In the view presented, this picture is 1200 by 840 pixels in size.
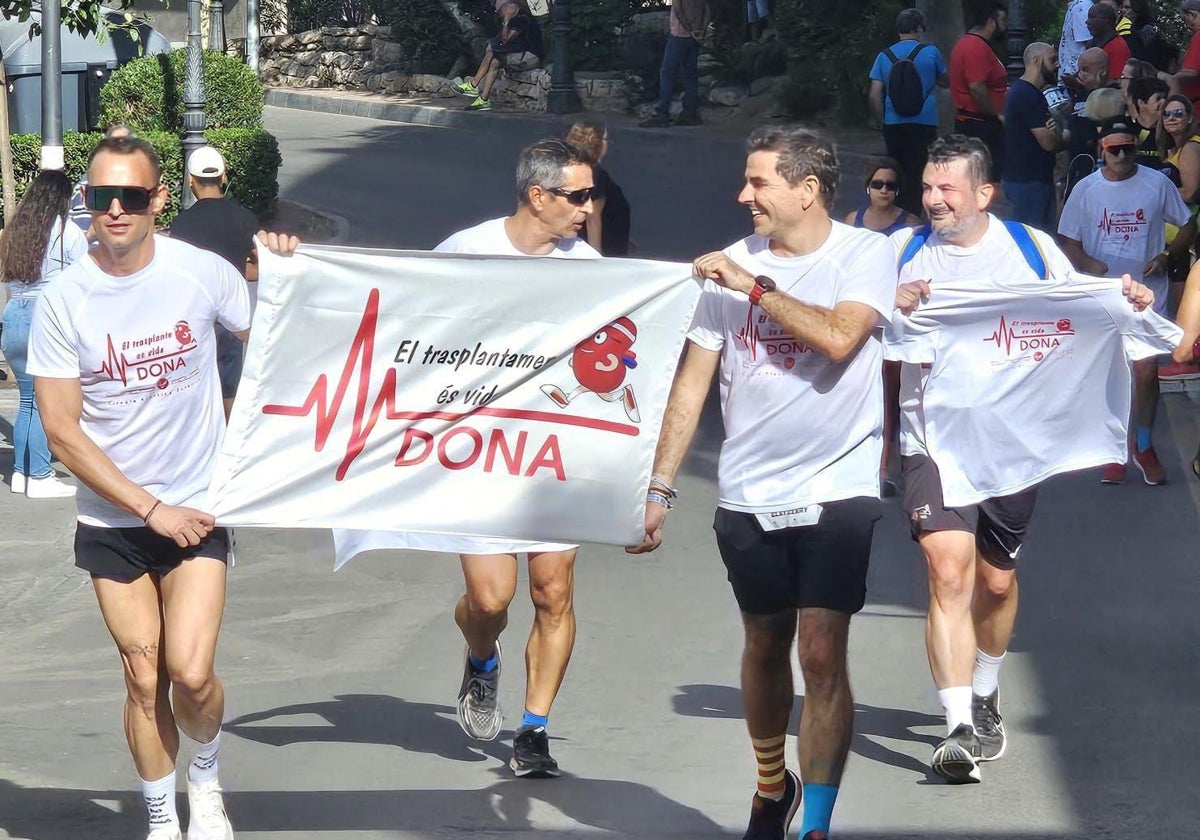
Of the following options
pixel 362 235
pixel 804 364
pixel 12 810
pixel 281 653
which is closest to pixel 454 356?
pixel 804 364

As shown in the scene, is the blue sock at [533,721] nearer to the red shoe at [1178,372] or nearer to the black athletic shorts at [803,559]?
the black athletic shorts at [803,559]

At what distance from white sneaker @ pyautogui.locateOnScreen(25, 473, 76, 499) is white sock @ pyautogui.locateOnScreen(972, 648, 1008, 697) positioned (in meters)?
5.76

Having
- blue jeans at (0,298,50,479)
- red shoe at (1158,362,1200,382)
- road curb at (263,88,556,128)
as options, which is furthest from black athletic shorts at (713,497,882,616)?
road curb at (263,88,556,128)

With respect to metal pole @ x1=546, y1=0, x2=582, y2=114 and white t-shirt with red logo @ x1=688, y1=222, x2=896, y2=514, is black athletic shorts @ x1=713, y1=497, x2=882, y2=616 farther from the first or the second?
metal pole @ x1=546, y1=0, x2=582, y2=114

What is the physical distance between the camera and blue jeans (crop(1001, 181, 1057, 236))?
13.5m

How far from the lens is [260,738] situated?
6.25m

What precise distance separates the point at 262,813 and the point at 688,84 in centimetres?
1944

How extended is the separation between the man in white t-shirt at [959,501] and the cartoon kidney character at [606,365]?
110 cm

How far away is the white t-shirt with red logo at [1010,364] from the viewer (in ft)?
19.4

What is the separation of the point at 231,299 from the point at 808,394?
1.66 m

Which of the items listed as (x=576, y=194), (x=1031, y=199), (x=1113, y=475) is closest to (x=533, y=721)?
(x=576, y=194)

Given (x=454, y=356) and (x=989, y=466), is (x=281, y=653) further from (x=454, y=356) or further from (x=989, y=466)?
(x=989, y=466)

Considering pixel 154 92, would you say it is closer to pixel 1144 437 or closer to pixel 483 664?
pixel 1144 437

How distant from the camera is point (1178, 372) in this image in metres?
11.4
